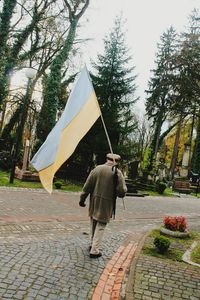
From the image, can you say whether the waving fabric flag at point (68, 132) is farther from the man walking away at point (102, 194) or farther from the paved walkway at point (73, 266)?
the paved walkway at point (73, 266)

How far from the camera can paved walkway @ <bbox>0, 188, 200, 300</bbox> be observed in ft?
16.2

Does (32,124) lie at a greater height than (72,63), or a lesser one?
lesser

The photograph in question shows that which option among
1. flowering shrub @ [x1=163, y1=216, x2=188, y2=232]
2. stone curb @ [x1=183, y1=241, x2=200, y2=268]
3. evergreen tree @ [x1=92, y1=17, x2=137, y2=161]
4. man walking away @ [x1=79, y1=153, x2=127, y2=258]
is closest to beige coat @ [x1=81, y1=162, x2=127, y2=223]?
man walking away @ [x1=79, y1=153, x2=127, y2=258]

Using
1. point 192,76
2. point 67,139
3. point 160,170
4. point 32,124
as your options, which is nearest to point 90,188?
point 67,139

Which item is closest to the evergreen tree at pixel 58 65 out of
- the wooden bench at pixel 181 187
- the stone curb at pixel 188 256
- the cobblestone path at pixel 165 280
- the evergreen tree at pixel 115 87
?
the evergreen tree at pixel 115 87

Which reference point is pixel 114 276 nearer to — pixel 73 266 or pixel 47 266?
pixel 73 266

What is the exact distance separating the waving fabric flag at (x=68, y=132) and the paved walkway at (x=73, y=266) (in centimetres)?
130

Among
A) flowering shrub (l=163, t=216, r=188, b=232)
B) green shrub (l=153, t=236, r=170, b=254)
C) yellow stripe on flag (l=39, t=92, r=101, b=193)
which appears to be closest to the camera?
yellow stripe on flag (l=39, t=92, r=101, b=193)

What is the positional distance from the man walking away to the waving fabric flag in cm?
74

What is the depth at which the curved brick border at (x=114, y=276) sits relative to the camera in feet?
16.5

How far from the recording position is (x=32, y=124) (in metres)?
26.7

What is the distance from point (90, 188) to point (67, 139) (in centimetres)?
108

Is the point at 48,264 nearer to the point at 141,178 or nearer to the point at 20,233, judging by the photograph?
the point at 20,233

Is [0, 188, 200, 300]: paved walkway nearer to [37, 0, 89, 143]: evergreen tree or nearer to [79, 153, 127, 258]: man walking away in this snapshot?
[79, 153, 127, 258]: man walking away
